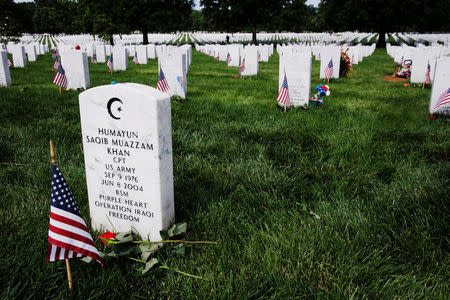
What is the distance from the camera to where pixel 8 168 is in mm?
3277

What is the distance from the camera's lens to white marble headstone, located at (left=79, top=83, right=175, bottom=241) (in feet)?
6.78

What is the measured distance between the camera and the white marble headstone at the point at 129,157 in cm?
207

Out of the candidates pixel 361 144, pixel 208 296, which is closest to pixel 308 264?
pixel 208 296

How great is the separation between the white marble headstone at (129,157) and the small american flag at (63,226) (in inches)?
20.2

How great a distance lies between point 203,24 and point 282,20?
44350mm

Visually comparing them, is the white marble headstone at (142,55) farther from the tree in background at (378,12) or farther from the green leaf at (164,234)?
the tree in background at (378,12)

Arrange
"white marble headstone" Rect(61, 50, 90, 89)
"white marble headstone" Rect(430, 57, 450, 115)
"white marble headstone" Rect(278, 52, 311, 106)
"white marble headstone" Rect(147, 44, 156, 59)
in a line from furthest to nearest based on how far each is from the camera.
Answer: "white marble headstone" Rect(147, 44, 156, 59) → "white marble headstone" Rect(61, 50, 90, 89) → "white marble headstone" Rect(278, 52, 311, 106) → "white marble headstone" Rect(430, 57, 450, 115)

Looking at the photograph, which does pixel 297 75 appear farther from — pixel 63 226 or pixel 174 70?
pixel 63 226

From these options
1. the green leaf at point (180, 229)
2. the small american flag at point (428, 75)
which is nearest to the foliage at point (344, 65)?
the small american flag at point (428, 75)

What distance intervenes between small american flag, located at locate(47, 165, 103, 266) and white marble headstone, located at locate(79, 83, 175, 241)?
513mm

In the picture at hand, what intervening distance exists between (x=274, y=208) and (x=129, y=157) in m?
1.22

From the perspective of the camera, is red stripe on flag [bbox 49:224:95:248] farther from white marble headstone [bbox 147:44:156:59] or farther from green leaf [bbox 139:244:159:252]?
white marble headstone [bbox 147:44:156:59]

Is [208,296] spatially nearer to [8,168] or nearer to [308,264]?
[308,264]

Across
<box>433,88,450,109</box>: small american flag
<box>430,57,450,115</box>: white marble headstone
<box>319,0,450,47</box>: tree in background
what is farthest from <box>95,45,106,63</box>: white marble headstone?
<box>319,0,450,47</box>: tree in background
